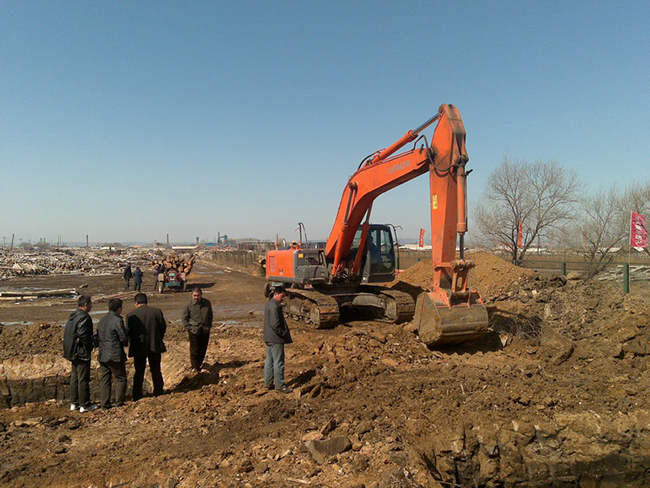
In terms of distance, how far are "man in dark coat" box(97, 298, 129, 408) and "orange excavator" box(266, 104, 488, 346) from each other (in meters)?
5.15

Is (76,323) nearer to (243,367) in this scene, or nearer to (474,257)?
Answer: (243,367)

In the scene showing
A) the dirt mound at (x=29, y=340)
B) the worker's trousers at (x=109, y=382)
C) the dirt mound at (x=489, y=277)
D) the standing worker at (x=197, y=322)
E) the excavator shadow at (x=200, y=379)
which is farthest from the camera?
the dirt mound at (x=489, y=277)

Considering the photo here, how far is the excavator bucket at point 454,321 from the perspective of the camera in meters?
7.81

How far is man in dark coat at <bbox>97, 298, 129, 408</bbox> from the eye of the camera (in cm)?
632

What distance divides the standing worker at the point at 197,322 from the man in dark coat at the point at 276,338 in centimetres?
129

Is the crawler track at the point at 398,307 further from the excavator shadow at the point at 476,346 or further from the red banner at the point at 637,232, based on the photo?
the red banner at the point at 637,232

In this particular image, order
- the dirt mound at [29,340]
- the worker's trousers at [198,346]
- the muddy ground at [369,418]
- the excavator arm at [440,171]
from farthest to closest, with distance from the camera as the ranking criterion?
the dirt mound at [29,340] → the excavator arm at [440,171] → the worker's trousers at [198,346] → the muddy ground at [369,418]

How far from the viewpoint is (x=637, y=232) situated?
497 inches

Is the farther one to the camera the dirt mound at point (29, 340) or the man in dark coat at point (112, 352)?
the dirt mound at point (29, 340)

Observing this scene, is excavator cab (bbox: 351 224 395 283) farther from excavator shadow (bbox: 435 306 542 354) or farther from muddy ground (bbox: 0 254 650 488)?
excavator shadow (bbox: 435 306 542 354)

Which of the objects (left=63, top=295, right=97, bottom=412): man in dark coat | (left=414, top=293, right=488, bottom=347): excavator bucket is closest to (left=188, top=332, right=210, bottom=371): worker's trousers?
(left=63, top=295, right=97, bottom=412): man in dark coat

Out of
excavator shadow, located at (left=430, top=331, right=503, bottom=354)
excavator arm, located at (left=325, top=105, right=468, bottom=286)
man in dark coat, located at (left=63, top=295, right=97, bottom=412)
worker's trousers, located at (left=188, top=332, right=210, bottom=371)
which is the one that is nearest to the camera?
man in dark coat, located at (left=63, top=295, right=97, bottom=412)

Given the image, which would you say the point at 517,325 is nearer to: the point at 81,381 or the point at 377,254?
the point at 377,254

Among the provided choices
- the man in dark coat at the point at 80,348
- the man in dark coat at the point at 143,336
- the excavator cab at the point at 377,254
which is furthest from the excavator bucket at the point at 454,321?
the man in dark coat at the point at 80,348
